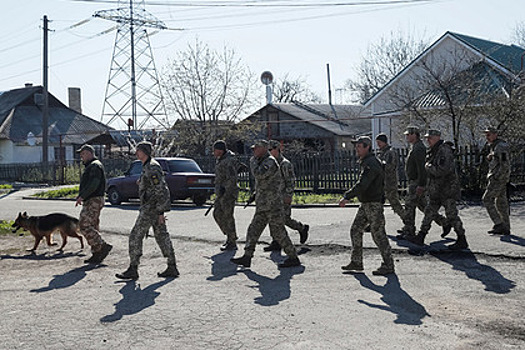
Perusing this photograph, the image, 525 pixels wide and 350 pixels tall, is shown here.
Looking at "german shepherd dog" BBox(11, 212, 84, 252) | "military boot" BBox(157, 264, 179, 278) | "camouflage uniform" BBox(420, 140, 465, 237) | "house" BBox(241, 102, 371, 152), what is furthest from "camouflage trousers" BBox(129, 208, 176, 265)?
"house" BBox(241, 102, 371, 152)

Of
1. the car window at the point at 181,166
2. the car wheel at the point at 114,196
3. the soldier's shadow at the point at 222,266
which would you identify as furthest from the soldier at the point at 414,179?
the car wheel at the point at 114,196

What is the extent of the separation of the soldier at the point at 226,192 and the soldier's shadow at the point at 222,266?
361 millimetres

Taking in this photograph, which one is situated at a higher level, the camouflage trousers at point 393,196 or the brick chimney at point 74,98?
the brick chimney at point 74,98

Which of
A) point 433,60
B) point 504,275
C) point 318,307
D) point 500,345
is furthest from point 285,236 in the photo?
point 433,60

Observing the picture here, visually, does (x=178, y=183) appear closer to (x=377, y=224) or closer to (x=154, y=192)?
(x=154, y=192)

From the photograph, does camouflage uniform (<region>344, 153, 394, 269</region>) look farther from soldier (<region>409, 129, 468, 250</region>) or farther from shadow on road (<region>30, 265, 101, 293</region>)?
shadow on road (<region>30, 265, 101, 293</region>)

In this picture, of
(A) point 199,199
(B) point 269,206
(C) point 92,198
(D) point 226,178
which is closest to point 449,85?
(A) point 199,199

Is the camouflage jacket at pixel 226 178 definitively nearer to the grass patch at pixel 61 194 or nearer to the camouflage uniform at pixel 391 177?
the camouflage uniform at pixel 391 177

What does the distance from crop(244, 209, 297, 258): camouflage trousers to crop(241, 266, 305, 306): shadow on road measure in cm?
28

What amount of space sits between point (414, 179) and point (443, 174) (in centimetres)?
82

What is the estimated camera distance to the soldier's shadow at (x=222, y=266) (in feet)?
27.0

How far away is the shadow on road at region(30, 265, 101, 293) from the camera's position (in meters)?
7.96

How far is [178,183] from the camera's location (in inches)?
749

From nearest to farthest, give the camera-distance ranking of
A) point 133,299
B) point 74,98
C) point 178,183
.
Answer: point 133,299
point 178,183
point 74,98
